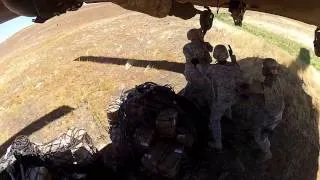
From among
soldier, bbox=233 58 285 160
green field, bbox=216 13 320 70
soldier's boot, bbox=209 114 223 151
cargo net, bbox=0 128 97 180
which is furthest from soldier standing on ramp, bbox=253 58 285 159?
green field, bbox=216 13 320 70

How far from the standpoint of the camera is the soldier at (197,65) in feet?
30.0

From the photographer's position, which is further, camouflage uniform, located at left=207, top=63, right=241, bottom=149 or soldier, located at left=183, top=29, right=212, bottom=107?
soldier, located at left=183, top=29, right=212, bottom=107

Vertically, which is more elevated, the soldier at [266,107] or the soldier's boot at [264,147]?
the soldier at [266,107]

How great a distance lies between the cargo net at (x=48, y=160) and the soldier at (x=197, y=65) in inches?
92.6

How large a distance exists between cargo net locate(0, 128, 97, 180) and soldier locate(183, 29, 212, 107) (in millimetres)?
2352

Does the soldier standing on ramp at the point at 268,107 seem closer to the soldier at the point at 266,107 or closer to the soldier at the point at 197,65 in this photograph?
the soldier at the point at 266,107

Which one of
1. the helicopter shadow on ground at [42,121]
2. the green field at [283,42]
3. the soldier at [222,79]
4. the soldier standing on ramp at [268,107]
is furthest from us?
the green field at [283,42]

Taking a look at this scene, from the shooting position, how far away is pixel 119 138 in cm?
967

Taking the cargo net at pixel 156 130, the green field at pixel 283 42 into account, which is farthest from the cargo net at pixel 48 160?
the green field at pixel 283 42

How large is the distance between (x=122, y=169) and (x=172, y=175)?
47.3 inches

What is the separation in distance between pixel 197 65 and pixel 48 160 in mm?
3398

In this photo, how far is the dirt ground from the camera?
34.8 ft

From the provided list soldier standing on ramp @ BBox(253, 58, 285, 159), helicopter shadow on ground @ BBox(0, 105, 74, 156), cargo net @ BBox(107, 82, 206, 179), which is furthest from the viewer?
helicopter shadow on ground @ BBox(0, 105, 74, 156)

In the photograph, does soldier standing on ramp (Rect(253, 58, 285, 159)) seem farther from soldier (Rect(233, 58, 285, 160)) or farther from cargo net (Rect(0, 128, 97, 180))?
cargo net (Rect(0, 128, 97, 180))
